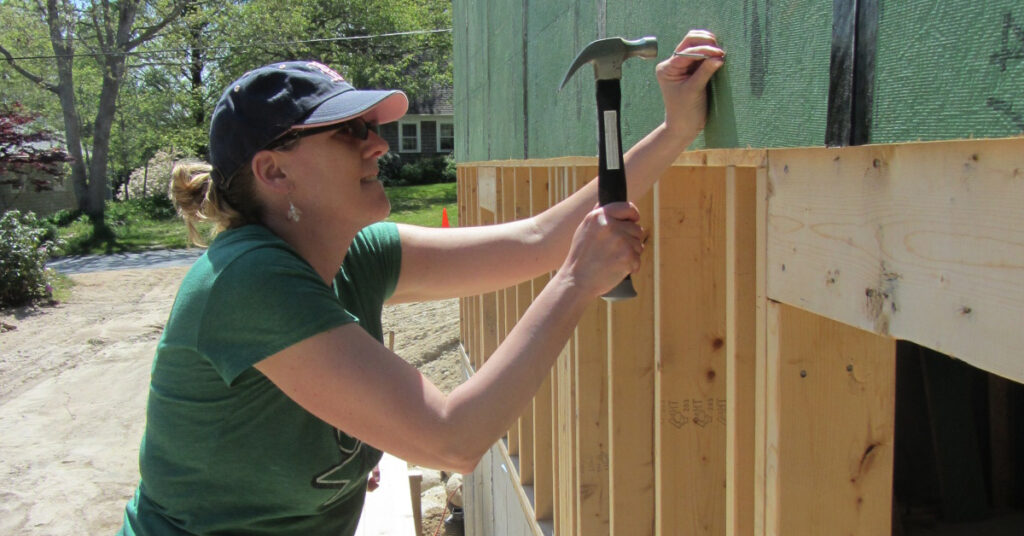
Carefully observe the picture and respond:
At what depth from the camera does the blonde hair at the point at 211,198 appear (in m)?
2.00

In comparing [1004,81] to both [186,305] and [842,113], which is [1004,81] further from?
[186,305]

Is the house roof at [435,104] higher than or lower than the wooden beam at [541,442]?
higher

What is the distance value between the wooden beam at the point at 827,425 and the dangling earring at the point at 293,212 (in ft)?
3.68

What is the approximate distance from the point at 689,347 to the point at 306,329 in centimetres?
127

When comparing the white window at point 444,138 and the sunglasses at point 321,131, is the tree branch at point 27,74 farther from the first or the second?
the sunglasses at point 321,131

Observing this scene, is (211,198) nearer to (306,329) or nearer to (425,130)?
(306,329)

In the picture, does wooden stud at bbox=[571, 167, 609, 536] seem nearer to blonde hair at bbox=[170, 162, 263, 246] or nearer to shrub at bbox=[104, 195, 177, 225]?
blonde hair at bbox=[170, 162, 263, 246]

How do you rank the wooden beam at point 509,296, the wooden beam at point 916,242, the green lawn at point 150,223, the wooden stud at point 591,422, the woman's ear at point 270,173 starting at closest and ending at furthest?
the wooden beam at point 916,242 → the woman's ear at point 270,173 → the wooden stud at point 591,422 → the wooden beam at point 509,296 → the green lawn at point 150,223

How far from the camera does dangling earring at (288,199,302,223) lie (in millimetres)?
1964

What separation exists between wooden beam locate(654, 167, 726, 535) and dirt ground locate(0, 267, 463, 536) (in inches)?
239

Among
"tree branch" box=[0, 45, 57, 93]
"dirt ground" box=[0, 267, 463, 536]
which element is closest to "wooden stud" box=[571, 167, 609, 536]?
"dirt ground" box=[0, 267, 463, 536]

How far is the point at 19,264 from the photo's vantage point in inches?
582

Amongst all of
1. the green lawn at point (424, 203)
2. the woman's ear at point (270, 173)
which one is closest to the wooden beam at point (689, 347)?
the woman's ear at point (270, 173)

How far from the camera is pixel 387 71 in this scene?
2978 centimetres
